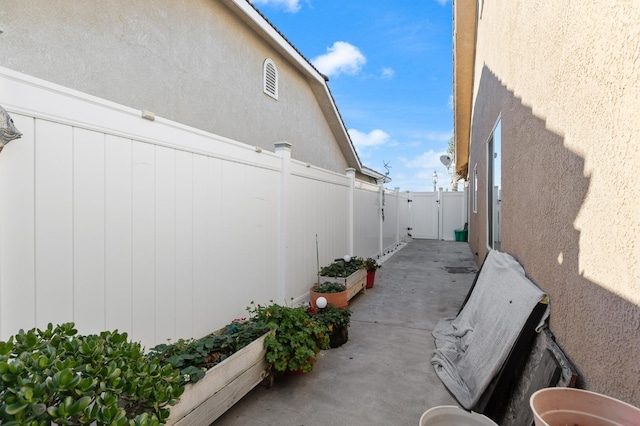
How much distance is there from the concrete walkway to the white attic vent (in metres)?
4.14

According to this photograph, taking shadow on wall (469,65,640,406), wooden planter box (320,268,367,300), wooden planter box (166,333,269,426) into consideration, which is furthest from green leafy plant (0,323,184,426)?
wooden planter box (320,268,367,300)

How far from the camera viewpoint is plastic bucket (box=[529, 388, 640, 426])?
109cm

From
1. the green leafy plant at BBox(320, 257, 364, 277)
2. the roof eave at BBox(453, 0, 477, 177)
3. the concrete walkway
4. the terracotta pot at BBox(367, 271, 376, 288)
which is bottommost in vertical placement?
the concrete walkway

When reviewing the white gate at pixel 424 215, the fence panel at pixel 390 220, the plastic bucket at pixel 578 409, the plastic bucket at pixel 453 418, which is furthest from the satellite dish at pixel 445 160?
the plastic bucket at pixel 578 409

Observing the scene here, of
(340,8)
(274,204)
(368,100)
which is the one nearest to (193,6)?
(274,204)

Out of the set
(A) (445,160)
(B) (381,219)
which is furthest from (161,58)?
(A) (445,160)

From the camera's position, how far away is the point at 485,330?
9.29ft

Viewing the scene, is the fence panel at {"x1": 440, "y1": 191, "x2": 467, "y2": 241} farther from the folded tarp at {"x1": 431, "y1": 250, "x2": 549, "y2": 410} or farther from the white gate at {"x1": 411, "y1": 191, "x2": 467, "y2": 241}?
the folded tarp at {"x1": 431, "y1": 250, "x2": 549, "y2": 410}

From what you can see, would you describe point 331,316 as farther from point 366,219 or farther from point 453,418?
point 366,219

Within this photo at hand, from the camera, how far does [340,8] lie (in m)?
8.80

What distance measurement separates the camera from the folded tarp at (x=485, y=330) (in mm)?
2279

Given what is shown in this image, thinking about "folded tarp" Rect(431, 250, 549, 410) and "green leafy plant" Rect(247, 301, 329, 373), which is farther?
"green leafy plant" Rect(247, 301, 329, 373)

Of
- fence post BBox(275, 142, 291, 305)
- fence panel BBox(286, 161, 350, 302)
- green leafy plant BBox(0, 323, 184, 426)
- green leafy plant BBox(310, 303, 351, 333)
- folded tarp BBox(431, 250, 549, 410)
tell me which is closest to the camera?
green leafy plant BBox(0, 323, 184, 426)

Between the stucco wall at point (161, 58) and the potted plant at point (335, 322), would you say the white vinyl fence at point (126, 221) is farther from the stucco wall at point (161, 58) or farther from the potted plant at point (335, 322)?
the stucco wall at point (161, 58)
